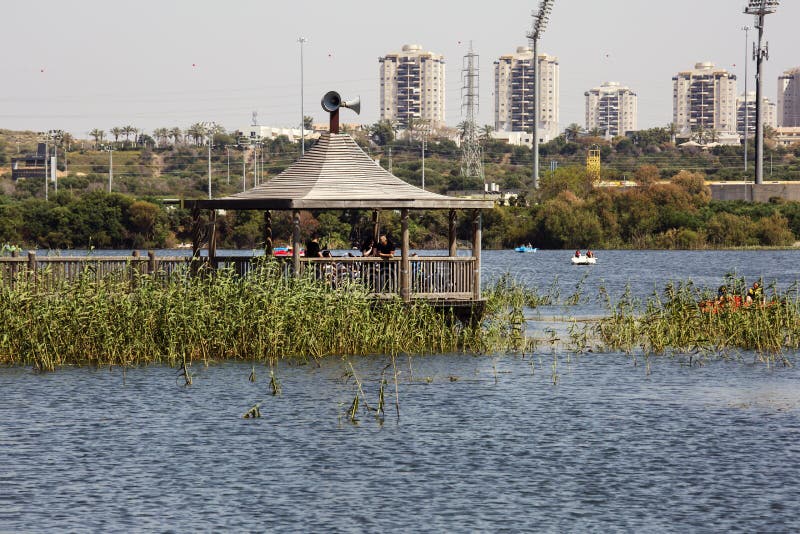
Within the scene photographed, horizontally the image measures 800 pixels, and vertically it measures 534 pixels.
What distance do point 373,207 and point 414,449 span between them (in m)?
11.8

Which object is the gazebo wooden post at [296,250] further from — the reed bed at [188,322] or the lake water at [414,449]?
the lake water at [414,449]

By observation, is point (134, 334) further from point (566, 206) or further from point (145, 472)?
point (566, 206)

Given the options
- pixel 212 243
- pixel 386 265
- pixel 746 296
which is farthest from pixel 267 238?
pixel 746 296

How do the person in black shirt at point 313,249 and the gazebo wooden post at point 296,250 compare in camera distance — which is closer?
the gazebo wooden post at point 296,250

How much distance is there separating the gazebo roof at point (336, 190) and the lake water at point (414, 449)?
3840 millimetres

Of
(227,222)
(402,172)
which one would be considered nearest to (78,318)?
(227,222)

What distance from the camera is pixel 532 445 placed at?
20.3m

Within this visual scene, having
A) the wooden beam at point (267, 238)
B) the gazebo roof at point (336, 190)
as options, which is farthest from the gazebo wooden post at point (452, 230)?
the wooden beam at point (267, 238)

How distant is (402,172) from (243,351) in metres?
144

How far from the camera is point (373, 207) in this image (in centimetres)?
3075

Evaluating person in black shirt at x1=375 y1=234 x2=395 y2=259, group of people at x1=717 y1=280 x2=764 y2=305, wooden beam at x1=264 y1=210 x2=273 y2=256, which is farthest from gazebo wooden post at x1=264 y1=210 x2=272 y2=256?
group of people at x1=717 y1=280 x2=764 y2=305

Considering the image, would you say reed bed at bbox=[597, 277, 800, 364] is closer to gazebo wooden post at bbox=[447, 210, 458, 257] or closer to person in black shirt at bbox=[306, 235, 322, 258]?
gazebo wooden post at bbox=[447, 210, 458, 257]

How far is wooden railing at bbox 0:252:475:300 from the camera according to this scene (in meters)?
29.4

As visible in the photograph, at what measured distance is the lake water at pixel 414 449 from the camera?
15859 millimetres
